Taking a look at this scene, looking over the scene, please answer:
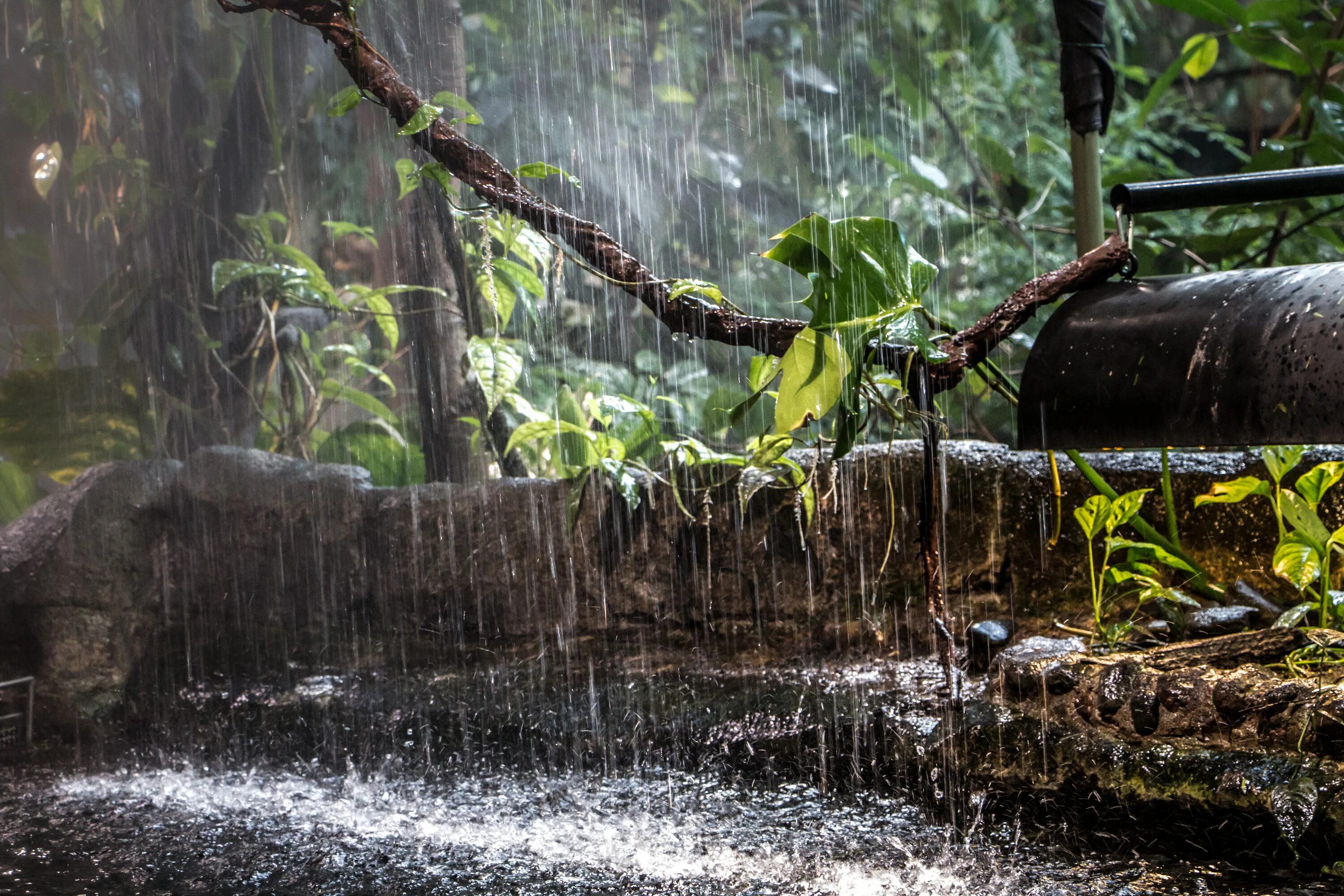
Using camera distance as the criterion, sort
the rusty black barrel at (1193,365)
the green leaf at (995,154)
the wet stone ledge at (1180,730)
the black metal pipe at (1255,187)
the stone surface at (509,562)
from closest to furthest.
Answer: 1. the rusty black barrel at (1193,365)
2. the black metal pipe at (1255,187)
3. the wet stone ledge at (1180,730)
4. the stone surface at (509,562)
5. the green leaf at (995,154)

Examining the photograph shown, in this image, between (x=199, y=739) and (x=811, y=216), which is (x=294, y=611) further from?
(x=811, y=216)

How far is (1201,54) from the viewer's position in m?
3.81

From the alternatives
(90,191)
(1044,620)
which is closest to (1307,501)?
(1044,620)

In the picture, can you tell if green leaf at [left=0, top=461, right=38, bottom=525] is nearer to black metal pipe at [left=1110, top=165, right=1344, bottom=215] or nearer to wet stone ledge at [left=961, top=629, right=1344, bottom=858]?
wet stone ledge at [left=961, top=629, right=1344, bottom=858]

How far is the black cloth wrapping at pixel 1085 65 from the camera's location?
4.71ft

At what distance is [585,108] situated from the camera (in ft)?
22.4

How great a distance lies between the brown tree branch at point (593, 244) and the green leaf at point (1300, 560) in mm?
974

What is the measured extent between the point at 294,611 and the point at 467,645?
30.4 inches

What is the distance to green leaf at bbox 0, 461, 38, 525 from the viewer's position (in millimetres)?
4883

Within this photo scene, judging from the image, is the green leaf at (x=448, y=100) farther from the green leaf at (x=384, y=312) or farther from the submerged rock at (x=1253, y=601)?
the submerged rock at (x=1253, y=601)

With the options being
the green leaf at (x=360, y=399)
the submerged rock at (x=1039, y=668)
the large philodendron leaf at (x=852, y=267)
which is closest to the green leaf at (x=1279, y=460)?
A: the submerged rock at (x=1039, y=668)

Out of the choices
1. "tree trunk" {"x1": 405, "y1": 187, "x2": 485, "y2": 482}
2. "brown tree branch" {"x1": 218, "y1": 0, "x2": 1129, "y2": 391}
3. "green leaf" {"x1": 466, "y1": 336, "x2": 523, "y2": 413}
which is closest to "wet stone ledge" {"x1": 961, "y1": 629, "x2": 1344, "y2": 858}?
"brown tree branch" {"x1": 218, "y1": 0, "x2": 1129, "y2": 391}

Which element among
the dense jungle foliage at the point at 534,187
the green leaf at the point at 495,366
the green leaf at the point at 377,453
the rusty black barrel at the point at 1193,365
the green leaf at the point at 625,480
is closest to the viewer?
the rusty black barrel at the point at 1193,365

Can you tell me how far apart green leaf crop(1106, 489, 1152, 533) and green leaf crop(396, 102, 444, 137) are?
1.84 metres
